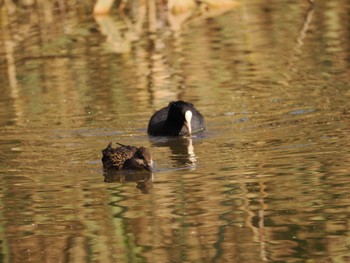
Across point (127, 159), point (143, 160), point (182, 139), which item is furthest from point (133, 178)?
point (182, 139)

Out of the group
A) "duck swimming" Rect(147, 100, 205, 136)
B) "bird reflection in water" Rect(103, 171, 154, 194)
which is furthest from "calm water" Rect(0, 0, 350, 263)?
"duck swimming" Rect(147, 100, 205, 136)

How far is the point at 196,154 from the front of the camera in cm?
1019

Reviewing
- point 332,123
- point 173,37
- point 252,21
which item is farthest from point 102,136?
point 252,21

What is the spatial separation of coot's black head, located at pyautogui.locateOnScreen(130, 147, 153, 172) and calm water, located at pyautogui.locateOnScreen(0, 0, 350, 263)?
0.08 m

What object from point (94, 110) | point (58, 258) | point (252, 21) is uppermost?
point (252, 21)

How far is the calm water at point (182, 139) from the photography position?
23.7 ft

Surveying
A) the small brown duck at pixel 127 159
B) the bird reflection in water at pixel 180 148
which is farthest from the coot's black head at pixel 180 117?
the small brown duck at pixel 127 159

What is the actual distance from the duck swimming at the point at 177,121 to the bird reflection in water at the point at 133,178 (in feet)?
6.63

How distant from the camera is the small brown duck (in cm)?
934

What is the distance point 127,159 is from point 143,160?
25 centimetres

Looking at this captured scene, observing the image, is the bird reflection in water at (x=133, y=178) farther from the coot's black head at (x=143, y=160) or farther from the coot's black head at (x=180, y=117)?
the coot's black head at (x=180, y=117)

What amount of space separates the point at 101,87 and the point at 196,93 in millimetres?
1102

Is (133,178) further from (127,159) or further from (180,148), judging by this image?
(180,148)

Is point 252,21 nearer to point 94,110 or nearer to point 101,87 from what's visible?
point 101,87
